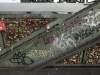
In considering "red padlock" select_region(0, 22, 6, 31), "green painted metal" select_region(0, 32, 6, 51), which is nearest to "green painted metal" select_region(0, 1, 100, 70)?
"green painted metal" select_region(0, 32, 6, 51)

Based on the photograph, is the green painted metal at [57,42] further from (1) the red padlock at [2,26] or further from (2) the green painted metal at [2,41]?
(1) the red padlock at [2,26]

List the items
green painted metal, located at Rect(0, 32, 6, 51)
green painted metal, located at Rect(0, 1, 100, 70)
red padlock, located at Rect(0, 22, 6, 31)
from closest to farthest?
green painted metal, located at Rect(0, 1, 100, 70)
red padlock, located at Rect(0, 22, 6, 31)
green painted metal, located at Rect(0, 32, 6, 51)

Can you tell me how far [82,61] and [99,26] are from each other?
94 cm

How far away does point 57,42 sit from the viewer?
3.54 metres

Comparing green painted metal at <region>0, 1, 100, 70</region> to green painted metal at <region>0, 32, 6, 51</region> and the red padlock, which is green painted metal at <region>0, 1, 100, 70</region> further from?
the red padlock

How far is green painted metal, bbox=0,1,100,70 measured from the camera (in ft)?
10.8

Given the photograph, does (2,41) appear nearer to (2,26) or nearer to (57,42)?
(2,26)

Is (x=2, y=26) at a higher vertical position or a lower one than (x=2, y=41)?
higher

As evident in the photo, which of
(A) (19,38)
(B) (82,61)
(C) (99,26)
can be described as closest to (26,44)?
(A) (19,38)

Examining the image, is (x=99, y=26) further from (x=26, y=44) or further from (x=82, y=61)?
(x=26, y=44)

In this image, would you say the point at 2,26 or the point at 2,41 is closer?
the point at 2,26

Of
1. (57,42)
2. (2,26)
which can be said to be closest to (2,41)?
(2,26)

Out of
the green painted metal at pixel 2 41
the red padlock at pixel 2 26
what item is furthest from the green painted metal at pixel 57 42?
the red padlock at pixel 2 26

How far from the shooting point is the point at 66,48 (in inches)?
139
